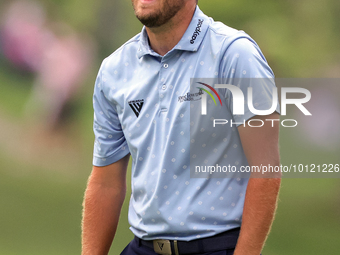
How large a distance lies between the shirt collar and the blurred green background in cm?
414

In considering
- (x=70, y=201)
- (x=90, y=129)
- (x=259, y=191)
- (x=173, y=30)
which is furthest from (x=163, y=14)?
(x=90, y=129)

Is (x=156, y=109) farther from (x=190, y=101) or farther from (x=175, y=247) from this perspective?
(x=175, y=247)

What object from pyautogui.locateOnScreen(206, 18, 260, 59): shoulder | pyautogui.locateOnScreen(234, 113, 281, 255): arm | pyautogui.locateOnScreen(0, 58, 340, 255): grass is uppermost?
pyautogui.locateOnScreen(206, 18, 260, 59): shoulder

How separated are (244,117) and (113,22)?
571cm

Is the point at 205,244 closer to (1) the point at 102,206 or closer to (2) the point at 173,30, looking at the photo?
(1) the point at 102,206

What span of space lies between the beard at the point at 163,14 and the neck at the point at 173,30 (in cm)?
2

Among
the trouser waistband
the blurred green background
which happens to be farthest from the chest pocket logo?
the blurred green background

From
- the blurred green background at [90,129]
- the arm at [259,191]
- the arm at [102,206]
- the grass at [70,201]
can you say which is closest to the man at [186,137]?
the arm at [259,191]

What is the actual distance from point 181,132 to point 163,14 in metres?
0.33

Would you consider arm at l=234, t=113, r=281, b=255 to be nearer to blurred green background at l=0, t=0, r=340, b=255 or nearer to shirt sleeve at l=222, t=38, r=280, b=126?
shirt sleeve at l=222, t=38, r=280, b=126

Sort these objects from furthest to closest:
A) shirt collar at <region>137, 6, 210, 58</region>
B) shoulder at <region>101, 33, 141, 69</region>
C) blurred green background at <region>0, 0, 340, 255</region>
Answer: blurred green background at <region>0, 0, 340, 255</region>, shoulder at <region>101, 33, 141, 69</region>, shirt collar at <region>137, 6, 210, 58</region>

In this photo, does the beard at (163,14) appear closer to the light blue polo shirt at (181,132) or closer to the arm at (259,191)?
the light blue polo shirt at (181,132)

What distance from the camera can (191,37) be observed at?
1.40 m

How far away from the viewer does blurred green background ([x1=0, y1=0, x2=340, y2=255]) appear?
5695mm
